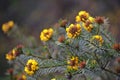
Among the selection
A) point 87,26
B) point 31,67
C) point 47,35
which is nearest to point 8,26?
point 47,35

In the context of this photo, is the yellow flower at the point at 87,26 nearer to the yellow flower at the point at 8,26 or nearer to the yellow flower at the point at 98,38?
the yellow flower at the point at 98,38

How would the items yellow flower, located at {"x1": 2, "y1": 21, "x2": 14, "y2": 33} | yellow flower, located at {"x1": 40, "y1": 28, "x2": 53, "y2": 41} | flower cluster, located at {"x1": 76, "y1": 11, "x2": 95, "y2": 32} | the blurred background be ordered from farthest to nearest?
the blurred background < yellow flower, located at {"x1": 2, "y1": 21, "x2": 14, "y2": 33} < yellow flower, located at {"x1": 40, "y1": 28, "x2": 53, "y2": 41} < flower cluster, located at {"x1": 76, "y1": 11, "x2": 95, "y2": 32}

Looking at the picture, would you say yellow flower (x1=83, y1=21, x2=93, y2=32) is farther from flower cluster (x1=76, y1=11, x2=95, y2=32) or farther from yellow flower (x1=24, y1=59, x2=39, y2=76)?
yellow flower (x1=24, y1=59, x2=39, y2=76)

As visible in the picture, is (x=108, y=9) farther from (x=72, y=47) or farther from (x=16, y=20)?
(x=72, y=47)

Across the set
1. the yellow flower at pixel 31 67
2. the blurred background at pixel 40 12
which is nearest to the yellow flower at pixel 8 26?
the yellow flower at pixel 31 67

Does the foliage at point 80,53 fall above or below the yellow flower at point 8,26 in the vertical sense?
below

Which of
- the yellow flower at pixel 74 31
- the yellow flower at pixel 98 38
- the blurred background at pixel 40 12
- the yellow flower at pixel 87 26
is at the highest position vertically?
the blurred background at pixel 40 12

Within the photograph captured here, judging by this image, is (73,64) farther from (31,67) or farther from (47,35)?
(47,35)

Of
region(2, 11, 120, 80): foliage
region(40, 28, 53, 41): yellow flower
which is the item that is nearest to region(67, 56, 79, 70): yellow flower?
region(2, 11, 120, 80): foliage

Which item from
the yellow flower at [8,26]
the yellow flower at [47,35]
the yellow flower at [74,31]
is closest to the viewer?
the yellow flower at [74,31]

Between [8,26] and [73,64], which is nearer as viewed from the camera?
[73,64]
